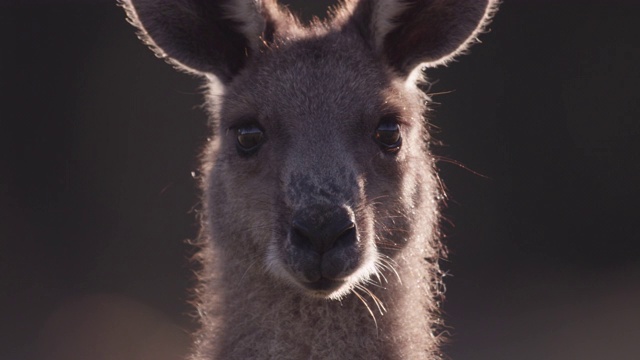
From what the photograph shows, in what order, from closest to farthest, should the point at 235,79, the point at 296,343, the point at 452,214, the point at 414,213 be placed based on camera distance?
the point at 296,343, the point at 414,213, the point at 235,79, the point at 452,214

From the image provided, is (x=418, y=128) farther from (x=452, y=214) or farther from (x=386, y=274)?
(x=452, y=214)

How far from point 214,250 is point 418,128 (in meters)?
1.30

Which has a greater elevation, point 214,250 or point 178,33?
point 178,33

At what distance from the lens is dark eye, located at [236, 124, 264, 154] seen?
496cm

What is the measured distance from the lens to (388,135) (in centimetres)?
500

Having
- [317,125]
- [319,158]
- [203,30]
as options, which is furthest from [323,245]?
[203,30]

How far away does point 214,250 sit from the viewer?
5.17m

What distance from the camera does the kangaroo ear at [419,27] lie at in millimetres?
5246

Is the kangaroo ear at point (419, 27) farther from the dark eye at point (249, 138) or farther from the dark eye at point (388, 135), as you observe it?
the dark eye at point (249, 138)

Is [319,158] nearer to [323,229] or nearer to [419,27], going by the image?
[323,229]

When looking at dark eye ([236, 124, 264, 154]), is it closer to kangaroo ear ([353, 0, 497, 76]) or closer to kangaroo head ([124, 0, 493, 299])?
kangaroo head ([124, 0, 493, 299])

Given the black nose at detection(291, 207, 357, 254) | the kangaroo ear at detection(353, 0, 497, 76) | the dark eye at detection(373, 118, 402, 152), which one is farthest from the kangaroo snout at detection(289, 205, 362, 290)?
the kangaroo ear at detection(353, 0, 497, 76)

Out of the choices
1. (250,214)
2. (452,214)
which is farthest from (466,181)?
(250,214)

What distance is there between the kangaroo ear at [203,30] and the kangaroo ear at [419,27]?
0.60 metres
